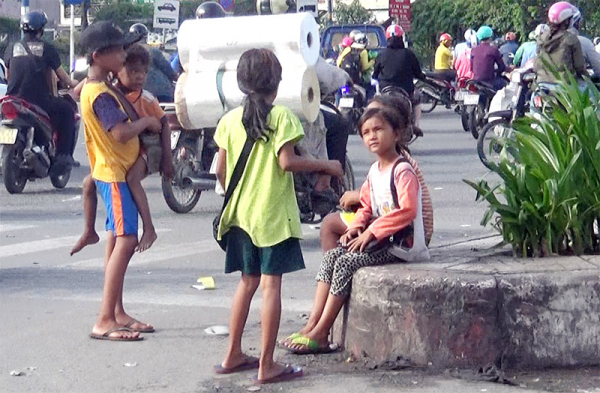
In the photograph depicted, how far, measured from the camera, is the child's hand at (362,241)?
6004 millimetres

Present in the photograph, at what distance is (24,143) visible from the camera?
1316cm

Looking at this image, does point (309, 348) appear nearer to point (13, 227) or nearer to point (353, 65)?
point (13, 227)

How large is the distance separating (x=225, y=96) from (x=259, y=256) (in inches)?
136

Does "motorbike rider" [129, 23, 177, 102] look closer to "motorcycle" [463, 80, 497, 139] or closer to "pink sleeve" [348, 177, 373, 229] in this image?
"pink sleeve" [348, 177, 373, 229]

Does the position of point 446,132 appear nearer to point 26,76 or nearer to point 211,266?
point 26,76

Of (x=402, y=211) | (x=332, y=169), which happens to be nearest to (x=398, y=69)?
(x=402, y=211)

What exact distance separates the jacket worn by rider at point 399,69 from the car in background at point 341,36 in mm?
10115

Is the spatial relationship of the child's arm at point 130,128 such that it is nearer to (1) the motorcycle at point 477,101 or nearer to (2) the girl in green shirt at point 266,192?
(2) the girl in green shirt at point 266,192

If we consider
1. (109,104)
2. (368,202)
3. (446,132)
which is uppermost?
(109,104)

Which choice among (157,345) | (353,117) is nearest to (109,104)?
(157,345)

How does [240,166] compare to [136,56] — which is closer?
[240,166]

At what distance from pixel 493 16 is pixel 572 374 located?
37.6 metres

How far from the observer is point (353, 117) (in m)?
19.9

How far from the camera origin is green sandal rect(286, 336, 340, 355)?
6137 millimetres
